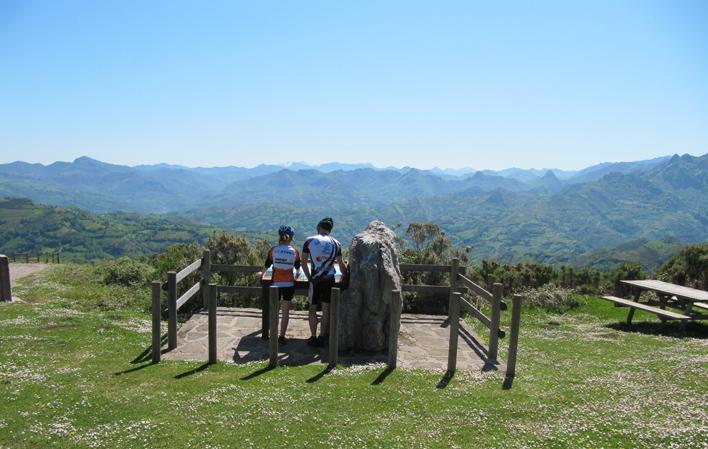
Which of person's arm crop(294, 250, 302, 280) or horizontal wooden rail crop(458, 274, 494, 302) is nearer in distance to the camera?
horizontal wooden rail crop(458, 274, 494, 302)

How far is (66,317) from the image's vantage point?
481 inches

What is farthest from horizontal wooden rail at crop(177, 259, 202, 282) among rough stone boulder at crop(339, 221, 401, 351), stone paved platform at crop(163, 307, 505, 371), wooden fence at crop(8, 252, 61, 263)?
wooden fence at crop(8, 252, 61, 263)

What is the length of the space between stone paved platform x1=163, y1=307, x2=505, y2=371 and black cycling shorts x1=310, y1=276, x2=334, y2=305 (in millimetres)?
1207

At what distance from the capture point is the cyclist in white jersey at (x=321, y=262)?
9.91 meters

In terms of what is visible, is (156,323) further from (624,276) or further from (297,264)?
(624,276)

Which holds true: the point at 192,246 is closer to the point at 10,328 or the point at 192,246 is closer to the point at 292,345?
the point at 10,328

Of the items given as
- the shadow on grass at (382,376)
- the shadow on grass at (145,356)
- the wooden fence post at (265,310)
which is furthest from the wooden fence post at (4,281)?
the shadow on grass at (382,376)

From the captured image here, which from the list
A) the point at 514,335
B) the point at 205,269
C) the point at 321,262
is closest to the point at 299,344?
the point at 321,262

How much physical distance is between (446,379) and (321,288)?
10.8 ft

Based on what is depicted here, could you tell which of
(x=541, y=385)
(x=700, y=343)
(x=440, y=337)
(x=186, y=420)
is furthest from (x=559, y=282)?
(x=186, y=420)

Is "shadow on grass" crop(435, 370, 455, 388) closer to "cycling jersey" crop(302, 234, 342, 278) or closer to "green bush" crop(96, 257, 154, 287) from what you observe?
"cycling jersey" crop(302, 234, 342, 278)

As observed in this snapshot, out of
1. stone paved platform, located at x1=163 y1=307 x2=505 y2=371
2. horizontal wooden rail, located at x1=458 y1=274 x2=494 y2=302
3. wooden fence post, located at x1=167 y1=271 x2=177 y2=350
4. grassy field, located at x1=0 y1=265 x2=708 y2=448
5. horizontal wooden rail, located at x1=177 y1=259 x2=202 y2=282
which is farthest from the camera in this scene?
horizontal wooden rail, located at x1=177 y1=259 x2=202 y2=282

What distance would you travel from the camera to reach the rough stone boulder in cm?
1018

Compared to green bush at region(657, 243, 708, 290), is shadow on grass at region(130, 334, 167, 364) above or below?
below
